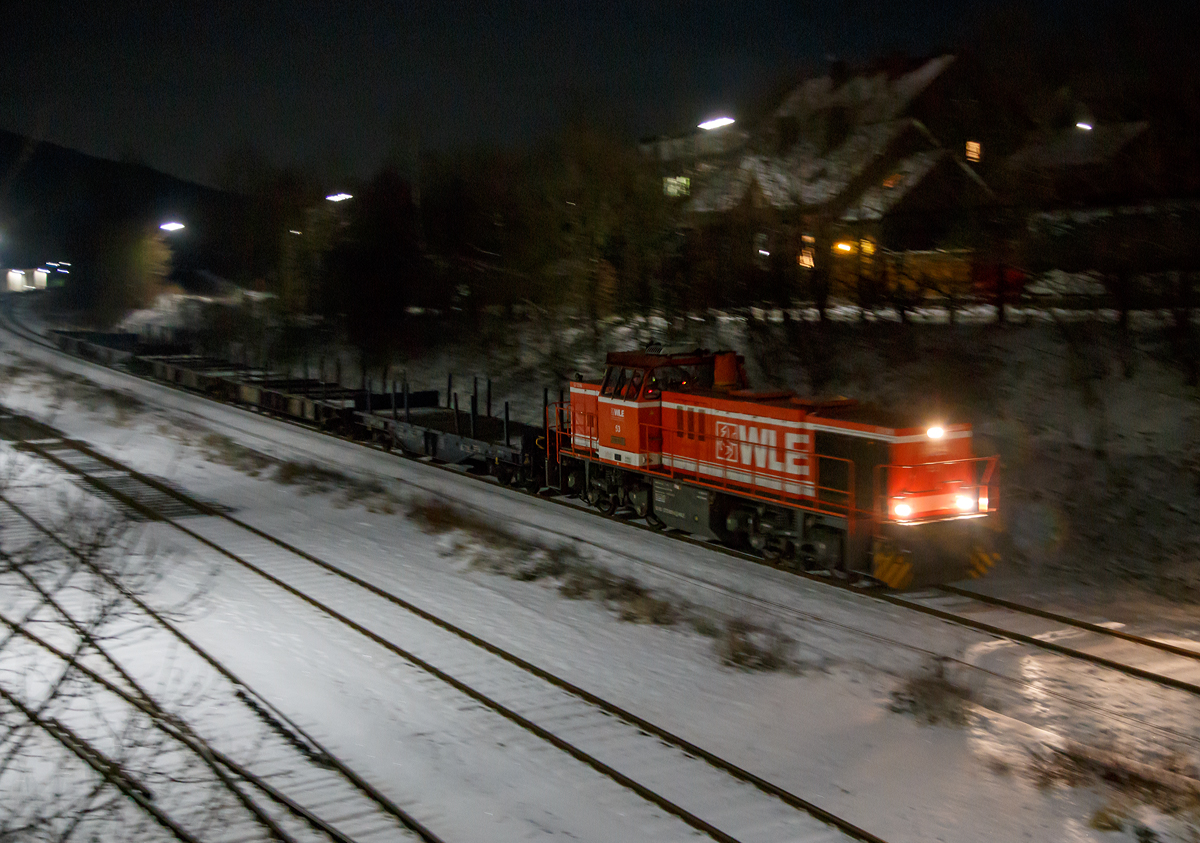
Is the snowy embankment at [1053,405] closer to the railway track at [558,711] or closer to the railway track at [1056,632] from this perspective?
the railway track at [1056,632]

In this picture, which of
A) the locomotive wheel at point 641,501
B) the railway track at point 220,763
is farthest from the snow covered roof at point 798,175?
the railway track at point 220,763

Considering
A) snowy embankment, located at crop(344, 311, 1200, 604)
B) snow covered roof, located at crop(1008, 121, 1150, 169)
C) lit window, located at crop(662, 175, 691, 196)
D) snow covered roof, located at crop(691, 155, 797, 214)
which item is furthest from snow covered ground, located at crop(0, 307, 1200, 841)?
lit window, located at crop(662, 175, 691, 196)

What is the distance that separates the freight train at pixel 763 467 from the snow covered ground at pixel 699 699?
2.13 feet

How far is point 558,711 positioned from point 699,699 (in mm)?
1373

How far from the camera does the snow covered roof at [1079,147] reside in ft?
69.5

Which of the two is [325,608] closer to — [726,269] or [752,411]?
[752,411]

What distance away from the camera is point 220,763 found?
7629 mm

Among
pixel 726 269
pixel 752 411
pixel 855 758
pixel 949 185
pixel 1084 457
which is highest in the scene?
pixel 949 185

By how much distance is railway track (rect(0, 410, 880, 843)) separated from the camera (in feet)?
22.7

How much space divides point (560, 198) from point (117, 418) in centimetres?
1659

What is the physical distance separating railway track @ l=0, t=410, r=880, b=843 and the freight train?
482cm

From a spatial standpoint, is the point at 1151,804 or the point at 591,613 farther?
the point at 591,613

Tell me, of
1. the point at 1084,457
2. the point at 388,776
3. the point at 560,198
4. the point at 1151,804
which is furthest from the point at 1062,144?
the point at 388,776

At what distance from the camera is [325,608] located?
1190cm
